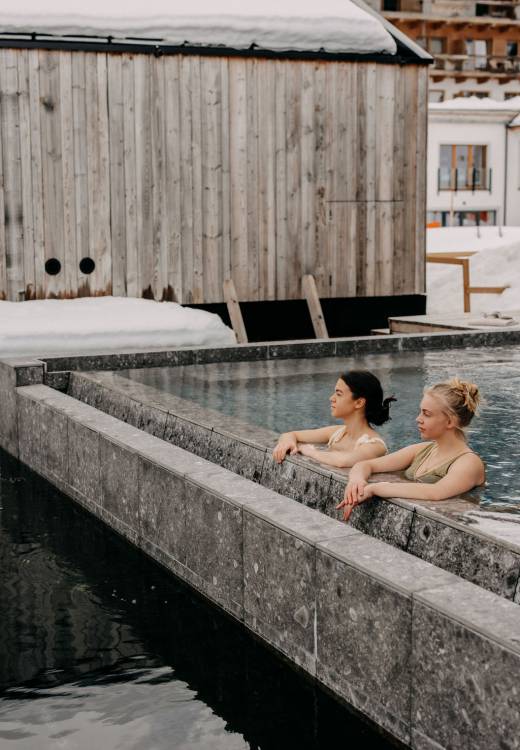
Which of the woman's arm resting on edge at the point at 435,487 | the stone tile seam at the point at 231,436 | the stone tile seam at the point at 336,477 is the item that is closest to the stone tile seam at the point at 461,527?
the stone tile seam at the point at 336,477

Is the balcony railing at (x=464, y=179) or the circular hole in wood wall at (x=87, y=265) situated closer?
the circular hole in wood wall at (x=87, y=265)

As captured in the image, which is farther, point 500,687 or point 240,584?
point 240,584

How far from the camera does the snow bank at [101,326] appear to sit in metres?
10.4

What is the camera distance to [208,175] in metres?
12.0

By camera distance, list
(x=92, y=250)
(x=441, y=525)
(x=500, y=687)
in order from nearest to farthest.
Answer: (x=500, y=687) < (x=441, y=525) < (x=92, y=250)

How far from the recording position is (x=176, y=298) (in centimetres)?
1202

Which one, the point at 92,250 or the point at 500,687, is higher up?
the point at 92,250

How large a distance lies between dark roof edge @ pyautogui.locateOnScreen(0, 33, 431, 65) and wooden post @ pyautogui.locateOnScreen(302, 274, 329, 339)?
7.92 feet

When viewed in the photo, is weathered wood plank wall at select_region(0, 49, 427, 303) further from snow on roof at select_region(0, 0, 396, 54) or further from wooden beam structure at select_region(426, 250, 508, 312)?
wooden beam structure at select_region(426, 250, 508, 312)

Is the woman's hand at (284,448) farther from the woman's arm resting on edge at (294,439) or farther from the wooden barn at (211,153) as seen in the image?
the wooden barn at (211,153)

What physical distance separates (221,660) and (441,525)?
104 centimetres

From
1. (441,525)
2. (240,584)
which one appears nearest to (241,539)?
(240,584)

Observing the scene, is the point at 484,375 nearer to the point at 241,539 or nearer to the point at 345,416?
the point at 345,416

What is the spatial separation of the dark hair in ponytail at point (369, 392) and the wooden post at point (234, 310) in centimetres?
639
